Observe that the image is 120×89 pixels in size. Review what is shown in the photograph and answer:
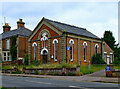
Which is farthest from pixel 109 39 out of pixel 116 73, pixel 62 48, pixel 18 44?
pixel 116 73

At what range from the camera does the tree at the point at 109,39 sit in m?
56.6

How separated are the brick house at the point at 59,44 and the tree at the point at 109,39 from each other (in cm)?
1921

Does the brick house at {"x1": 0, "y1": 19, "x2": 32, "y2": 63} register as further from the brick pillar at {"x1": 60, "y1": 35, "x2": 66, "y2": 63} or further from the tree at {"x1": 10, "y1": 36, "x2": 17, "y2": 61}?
the brick pillar at {"x1": 60, "y1": 35, "x2": 66, "y2": 63}

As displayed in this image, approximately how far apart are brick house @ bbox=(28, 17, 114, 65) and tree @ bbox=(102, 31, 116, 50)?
19.2 meters

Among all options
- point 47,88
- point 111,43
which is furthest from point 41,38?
point 111,43

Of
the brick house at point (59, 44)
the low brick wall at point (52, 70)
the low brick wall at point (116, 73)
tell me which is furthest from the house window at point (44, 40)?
the low brick wall at point (116, 73)

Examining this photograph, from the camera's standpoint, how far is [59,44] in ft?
105

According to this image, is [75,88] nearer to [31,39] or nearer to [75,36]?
[75,36]

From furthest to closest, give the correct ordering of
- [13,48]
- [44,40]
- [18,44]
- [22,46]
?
[22,46] < [13,48] < [18,44] < [44,40]

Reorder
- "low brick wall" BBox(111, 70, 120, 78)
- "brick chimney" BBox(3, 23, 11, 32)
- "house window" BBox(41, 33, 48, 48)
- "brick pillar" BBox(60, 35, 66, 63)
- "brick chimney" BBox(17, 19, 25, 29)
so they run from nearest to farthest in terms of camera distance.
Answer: "low brick wall" BBox(111, 70, 120, 78) < "brick pillar" BBox(60, 35, 66, 63) < "house window" BBox(41, 33, 48, 48) < "brick chimney" BBox(17, 19, 25, 29) < "brick chimney" BBox(3, 23, 11, 32)

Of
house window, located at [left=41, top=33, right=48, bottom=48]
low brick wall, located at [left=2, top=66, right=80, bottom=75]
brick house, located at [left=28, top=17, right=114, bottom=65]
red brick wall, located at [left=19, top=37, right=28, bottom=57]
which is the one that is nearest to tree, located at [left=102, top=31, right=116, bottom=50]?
brick house, located at [left=28, top=17, right=114, bottom=65]

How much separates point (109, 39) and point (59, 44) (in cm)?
2884

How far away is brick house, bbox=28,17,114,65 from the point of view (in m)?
31.5

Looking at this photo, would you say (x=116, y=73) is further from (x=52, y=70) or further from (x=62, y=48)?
(x=62, y=48)
